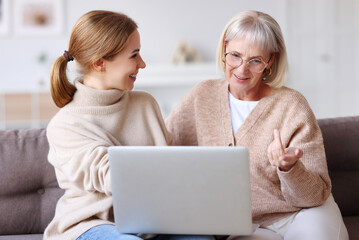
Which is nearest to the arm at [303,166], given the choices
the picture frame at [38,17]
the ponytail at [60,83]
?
the ponytail at [60,83]

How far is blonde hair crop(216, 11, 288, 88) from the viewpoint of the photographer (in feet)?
5.77

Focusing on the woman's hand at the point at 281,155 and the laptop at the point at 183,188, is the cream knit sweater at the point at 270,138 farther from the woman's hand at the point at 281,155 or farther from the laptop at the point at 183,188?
the laptop at the point at 183,188

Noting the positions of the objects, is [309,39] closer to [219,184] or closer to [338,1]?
[338,1]

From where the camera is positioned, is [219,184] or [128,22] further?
[128,22]

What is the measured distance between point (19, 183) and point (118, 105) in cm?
57

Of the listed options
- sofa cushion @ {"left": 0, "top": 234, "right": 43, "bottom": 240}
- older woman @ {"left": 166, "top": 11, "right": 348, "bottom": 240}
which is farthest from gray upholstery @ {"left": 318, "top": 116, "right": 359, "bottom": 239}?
sofa cushion @ {"left": 0, "top": 234, "right": 43, "bottom": 240}

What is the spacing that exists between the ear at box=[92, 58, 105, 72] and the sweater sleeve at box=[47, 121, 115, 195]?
22 centimetres

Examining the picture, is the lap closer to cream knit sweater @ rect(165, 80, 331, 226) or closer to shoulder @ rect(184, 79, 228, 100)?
cream knit sweater @ rect(165, 80, 331, 226)

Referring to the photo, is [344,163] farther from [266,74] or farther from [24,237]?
[24,237]

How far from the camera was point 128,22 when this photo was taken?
1.70 metres

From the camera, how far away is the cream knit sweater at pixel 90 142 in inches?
61.6

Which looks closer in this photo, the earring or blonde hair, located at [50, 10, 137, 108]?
blonde hair, located at [50, 10, 137, 108]

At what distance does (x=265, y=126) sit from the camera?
1778 mm

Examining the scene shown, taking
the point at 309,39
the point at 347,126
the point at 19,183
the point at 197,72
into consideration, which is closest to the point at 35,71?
the point at 197,72
